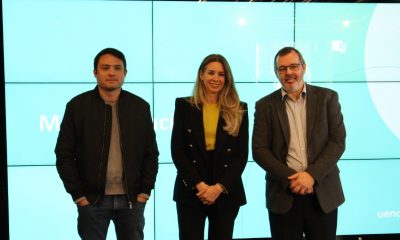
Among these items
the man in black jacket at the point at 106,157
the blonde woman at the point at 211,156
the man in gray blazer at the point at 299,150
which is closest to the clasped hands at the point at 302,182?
the man in gray blazer at the point at 299,150

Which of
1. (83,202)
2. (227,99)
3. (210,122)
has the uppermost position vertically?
(227,99)

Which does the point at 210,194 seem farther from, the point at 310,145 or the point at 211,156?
the point at 310,145

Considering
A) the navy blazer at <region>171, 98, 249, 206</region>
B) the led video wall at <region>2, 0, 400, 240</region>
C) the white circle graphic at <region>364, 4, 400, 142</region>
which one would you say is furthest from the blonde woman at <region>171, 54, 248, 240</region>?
the white circle graphic at <region>364, 4, 400, 142</region>

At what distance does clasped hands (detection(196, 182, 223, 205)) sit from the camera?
295 cm

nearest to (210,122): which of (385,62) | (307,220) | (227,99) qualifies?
(227,99)

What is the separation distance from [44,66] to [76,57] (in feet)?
0.95

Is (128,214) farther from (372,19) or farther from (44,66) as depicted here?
(372,19)

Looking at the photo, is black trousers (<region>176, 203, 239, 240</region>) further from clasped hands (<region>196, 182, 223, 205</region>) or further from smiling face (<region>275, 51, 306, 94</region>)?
smiling face (<region>275, 51, 306, 94</region>)

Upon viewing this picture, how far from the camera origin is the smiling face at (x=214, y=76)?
308 cm

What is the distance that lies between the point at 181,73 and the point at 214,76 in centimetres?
118

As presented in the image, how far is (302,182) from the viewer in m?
2.90

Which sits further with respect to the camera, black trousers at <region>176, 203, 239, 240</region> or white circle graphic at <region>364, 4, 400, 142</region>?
white circle graphic at <region>364, 4, 400, 142</region>

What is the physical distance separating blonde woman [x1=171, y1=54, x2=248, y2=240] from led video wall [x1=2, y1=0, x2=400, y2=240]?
1129mm

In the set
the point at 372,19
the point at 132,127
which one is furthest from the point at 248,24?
the point at 132,127
